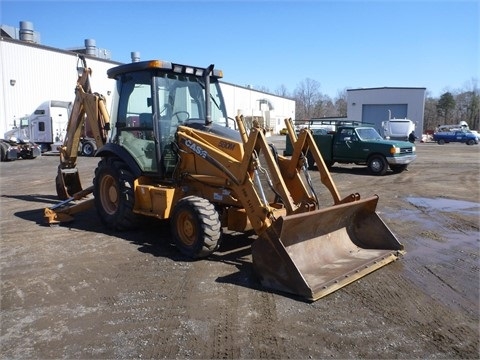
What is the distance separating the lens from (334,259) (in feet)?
18.1

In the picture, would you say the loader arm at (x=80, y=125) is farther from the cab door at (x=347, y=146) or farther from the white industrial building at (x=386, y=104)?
the white industrial building at (x=386, y=104)

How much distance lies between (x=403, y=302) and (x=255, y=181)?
2245 millimetres

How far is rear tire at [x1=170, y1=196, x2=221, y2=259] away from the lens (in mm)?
5590

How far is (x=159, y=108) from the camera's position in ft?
21.8

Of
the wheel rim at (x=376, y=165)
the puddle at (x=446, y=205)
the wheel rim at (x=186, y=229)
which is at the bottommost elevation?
the puddle at (x=446, y=205)

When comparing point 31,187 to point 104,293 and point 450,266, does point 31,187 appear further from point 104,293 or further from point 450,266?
point 450,266

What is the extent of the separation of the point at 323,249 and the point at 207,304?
1.79 m

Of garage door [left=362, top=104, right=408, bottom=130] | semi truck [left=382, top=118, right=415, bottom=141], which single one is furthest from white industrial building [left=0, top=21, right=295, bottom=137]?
garage door [left=362, top=104, right=408, bottom=130]

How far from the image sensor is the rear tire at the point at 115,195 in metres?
6.93

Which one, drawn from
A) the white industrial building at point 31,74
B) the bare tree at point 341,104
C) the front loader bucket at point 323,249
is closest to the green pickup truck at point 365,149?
the white industrial building at point 31,74

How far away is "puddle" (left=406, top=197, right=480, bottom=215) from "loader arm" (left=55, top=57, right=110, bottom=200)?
7189 millimetres

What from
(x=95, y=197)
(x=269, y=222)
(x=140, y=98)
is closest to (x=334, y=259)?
(x=269, y=222)

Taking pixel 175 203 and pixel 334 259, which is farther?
pixel 175 203

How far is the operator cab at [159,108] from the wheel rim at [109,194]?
0.67 metres
